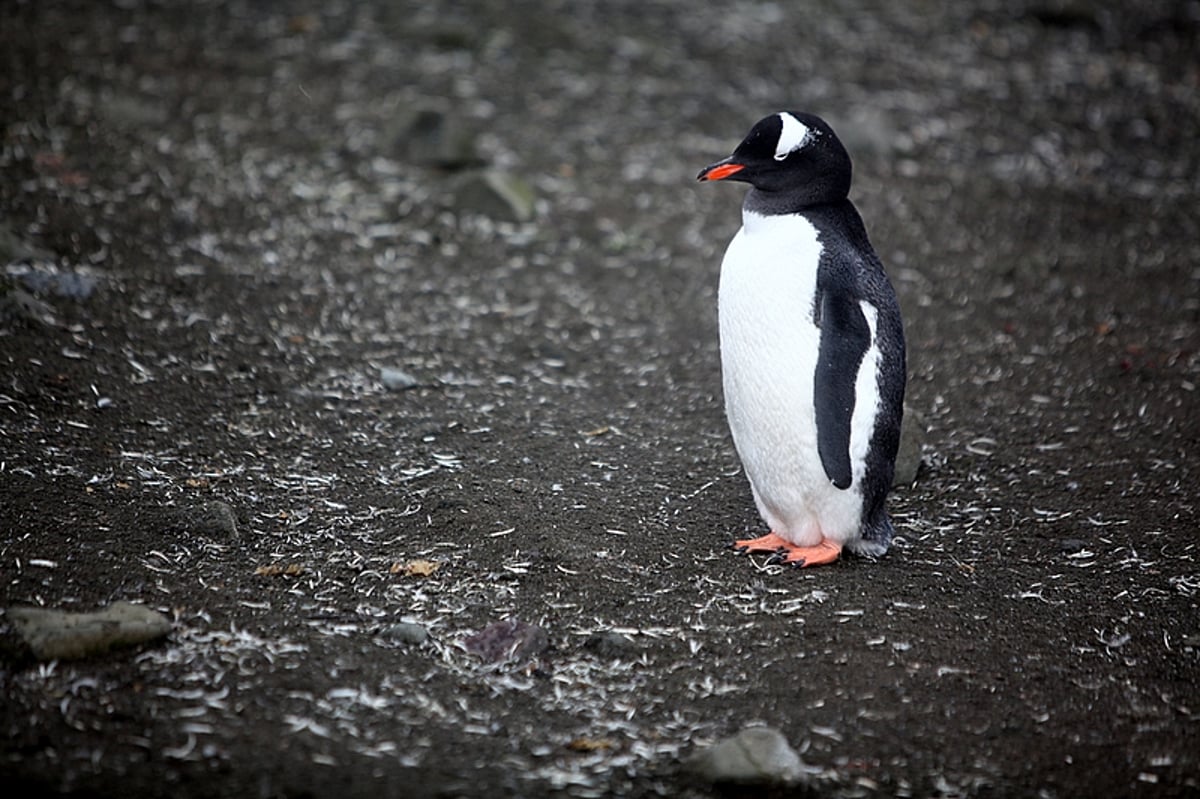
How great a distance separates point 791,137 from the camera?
13.6 feet

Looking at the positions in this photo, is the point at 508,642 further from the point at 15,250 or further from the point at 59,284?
the point at 15,250

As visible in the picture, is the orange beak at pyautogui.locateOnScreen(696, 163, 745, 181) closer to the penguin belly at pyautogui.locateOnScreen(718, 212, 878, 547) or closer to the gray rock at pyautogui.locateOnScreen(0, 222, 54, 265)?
the penguin belly at pyautogui.locateOnScreen(718, 212, 878, 547)

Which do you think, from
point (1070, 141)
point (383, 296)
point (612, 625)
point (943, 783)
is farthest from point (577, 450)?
point (1070, 141)

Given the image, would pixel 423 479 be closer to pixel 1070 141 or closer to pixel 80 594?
pixel 80 594

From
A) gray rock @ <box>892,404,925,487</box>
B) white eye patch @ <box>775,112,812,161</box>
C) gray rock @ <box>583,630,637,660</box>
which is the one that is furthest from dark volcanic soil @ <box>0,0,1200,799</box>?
white eye patch @ <box>775,112,812,161</box>

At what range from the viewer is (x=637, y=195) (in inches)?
307

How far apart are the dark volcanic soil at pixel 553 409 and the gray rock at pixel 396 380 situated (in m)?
0.07

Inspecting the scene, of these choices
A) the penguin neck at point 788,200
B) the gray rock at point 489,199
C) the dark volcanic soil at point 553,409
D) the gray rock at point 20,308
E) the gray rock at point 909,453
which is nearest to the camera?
the dark volcanic soil at point 553,409

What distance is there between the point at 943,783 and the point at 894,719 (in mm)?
266

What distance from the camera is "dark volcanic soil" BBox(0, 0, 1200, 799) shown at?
11.1ft

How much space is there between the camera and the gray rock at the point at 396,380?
5555 mm

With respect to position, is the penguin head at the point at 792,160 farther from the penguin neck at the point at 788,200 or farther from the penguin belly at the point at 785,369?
the penguin belly at the point at 785,369

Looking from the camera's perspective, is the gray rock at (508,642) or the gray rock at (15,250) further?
the gray rock at (15,250)

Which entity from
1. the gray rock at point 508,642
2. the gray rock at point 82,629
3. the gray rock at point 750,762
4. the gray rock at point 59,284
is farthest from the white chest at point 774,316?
the gray rock at point 59,284
